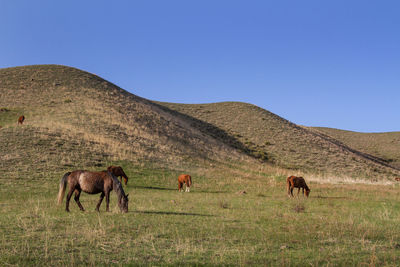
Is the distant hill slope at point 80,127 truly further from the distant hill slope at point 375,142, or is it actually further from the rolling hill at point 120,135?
the distant hill slope at point 375,142

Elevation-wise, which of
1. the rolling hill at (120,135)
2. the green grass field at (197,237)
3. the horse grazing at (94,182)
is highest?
the rolling hill at (120,135)

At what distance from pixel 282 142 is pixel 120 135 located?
A: 150 ft

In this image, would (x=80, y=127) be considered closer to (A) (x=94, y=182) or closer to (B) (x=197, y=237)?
(A) (x=94, y=182)

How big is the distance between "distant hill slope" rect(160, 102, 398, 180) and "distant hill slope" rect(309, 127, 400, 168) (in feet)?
33.1

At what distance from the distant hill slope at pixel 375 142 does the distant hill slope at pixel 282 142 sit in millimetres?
10094

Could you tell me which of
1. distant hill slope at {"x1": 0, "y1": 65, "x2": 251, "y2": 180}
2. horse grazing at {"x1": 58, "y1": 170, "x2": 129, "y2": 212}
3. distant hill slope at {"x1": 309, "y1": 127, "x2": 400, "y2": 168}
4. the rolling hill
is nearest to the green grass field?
horse grazing at {"x1": 58, "y1": 170, "x2": 129, "y2": 212}

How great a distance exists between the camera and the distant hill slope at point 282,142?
6438cm

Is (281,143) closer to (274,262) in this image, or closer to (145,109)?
(145,109)

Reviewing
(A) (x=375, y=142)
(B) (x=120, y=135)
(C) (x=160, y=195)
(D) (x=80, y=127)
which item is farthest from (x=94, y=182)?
(A) (x=375, y=142)

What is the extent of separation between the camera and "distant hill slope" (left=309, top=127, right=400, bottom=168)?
94113 millimetres

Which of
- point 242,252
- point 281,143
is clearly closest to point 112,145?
point 242,252

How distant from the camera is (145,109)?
2763 inches

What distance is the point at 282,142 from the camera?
78250 millimetres

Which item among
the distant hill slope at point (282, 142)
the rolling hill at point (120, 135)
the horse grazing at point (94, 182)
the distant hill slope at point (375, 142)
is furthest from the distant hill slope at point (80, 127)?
the distant hill slope at point (375, 142)
